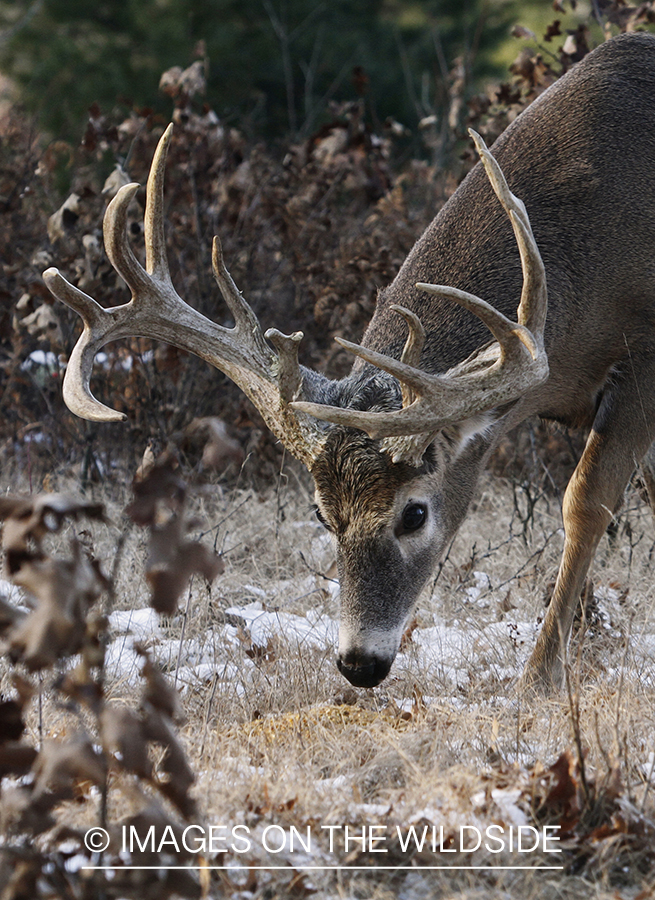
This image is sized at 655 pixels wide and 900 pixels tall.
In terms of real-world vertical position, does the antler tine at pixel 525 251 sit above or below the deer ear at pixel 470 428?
above

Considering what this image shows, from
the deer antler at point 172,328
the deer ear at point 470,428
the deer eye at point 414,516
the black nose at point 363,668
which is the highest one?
the deer antler at point 172,328

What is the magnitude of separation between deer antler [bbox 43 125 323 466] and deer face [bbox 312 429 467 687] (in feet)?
0.47

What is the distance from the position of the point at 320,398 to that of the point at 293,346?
1.01 feet

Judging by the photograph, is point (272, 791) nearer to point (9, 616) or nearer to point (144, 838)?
point (144, 838)

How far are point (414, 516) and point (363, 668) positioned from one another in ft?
1.93

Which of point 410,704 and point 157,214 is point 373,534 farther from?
point 157,214

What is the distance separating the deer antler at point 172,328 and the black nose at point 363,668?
72 centimetres

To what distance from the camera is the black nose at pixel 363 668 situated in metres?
3.71

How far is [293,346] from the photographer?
3.69 metres

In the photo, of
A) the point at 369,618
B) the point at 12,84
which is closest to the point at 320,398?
the point at 369,618

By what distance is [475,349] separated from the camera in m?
4.08

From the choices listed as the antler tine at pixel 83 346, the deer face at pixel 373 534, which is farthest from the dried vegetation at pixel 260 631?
the antler tine at pixel 83 346

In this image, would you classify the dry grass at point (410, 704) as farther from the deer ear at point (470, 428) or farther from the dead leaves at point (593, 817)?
the deer ear at point (470, 428)

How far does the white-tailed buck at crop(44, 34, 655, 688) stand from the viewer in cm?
353
